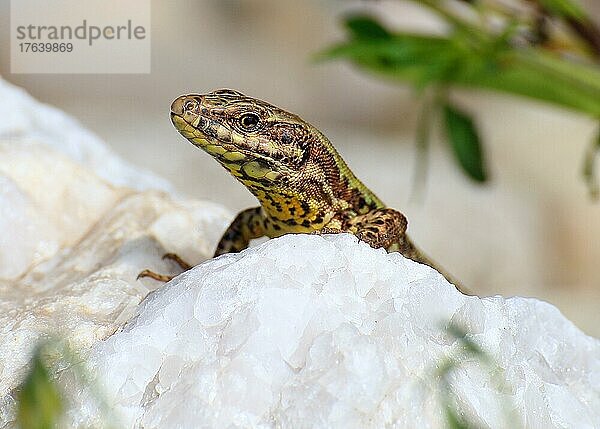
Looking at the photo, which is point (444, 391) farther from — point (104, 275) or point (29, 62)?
point (29, 62)

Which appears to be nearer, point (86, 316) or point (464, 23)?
point (86, 316)

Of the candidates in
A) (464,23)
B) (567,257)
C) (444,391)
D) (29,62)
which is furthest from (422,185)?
(444,391)

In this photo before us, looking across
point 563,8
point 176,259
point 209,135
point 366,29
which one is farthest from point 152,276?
point 563,8

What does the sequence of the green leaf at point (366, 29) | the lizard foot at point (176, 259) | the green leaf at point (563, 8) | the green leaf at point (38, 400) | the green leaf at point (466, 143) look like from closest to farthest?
the green leaf at point (38, 400) < the lizard foot at point (176, 259) < the green leaf at point (563, 8) < the green leaf at point (366, 29) < the green leaf at point (466, 143)

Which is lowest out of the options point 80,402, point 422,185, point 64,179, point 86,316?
point 422,185

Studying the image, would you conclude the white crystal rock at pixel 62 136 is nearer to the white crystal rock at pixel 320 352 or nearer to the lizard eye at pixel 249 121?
the lizard eye at pixel 249 121

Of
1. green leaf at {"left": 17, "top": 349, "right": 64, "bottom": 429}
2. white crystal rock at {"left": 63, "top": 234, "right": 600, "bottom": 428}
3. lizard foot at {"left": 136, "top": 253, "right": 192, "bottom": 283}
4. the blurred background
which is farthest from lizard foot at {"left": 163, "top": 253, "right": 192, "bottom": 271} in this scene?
the blurred background

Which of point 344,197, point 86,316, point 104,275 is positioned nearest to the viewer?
point 86,316

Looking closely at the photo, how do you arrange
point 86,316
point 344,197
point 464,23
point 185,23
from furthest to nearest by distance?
point 185,23, point 464,23, point 344,197, point 86,316

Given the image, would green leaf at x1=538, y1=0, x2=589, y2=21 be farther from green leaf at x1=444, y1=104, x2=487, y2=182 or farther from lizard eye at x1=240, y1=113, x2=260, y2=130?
lizard eye at x1=240, y1=113, x2=260, y2=130

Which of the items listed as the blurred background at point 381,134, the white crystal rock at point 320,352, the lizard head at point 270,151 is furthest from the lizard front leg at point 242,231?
the blurred background at point 381,134
